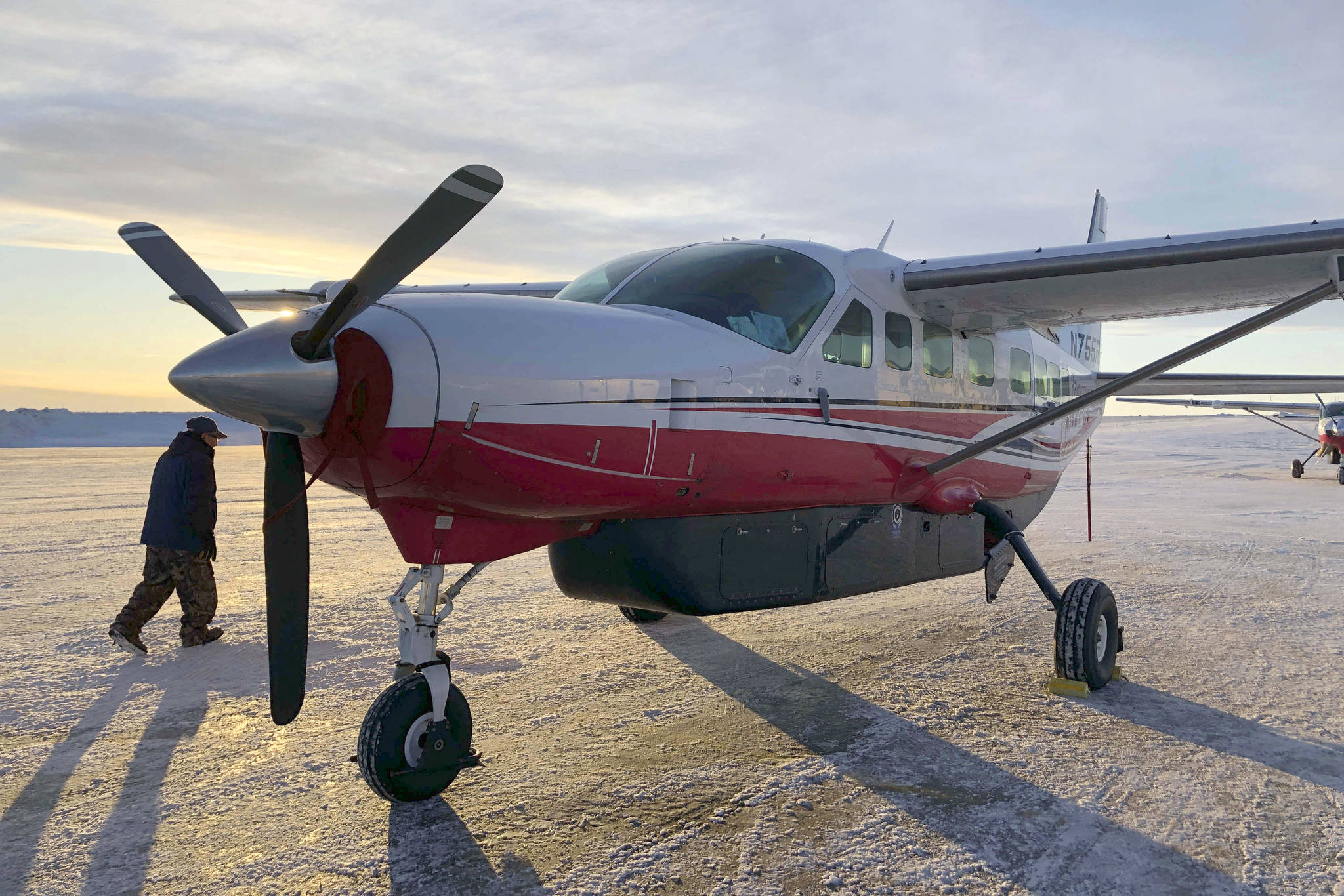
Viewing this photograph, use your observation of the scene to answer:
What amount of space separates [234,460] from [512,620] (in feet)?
119

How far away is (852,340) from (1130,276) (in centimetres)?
205

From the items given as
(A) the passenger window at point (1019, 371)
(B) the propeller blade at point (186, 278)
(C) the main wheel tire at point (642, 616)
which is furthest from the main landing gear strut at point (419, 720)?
(A) the passenger window at point (1019, 371)

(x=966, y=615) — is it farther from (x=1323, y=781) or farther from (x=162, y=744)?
(x=162, y=744)

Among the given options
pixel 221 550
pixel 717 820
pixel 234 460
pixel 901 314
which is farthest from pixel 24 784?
Answer: pixel 234 460

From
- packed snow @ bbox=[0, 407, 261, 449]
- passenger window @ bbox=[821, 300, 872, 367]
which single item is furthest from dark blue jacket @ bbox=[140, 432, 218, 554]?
packed snow @ bbox=[0, 407, 261, 449]

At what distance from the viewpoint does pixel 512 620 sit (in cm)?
786

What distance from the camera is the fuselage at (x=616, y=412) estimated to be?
11.3ft

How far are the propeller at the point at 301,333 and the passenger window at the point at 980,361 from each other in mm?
4897

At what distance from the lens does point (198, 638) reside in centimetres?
694

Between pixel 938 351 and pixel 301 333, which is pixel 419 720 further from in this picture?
pixel 938 351

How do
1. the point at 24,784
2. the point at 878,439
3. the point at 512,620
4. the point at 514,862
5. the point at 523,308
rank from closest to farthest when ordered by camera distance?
the point at 514,862 → the point at 523,308 → the point at 24,784 → the point at 878,439 → the point at 512,620

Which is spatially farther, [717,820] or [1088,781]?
[1088,781]

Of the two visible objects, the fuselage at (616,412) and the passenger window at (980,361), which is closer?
the fuselage at (616,412)

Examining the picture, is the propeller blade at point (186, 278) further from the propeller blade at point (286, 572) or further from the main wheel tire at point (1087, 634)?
the main wheel tire at point (1087, 634)
